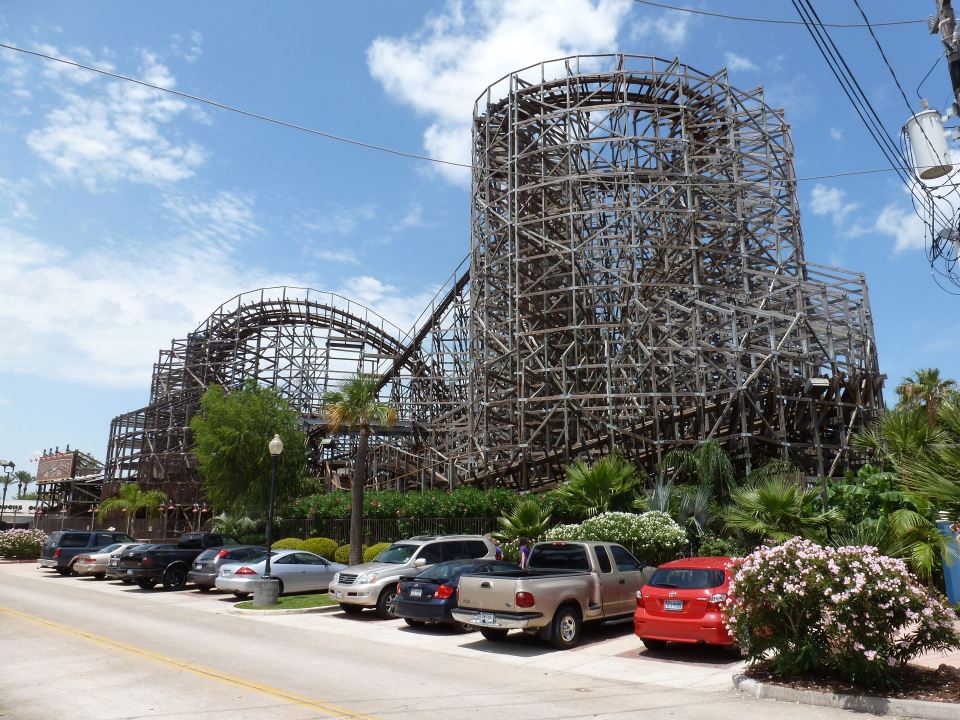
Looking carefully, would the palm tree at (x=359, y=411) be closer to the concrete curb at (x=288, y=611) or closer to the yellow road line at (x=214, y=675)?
the concrete curb at (x=288, y=611)

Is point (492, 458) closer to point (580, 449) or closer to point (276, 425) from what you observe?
point (580, 449)

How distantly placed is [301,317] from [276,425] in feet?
A: 56.0

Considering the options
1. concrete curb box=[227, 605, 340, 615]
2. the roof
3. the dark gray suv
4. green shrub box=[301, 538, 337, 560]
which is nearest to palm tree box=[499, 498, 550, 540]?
concrete curb box=[227, 605, 340, 615]

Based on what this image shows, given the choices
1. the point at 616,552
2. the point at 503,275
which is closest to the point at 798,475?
the point at 616,552

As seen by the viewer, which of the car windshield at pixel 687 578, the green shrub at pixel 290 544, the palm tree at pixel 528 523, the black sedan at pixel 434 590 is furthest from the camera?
the green shrub at pixel 290 544

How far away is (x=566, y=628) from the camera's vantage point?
12.7m

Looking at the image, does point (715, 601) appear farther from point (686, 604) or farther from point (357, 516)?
point (357, 516)

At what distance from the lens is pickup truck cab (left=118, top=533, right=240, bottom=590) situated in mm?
23312

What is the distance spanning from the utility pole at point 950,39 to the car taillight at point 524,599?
917 centimetres

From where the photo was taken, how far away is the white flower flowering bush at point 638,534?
1817cm

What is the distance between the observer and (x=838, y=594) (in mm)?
8562

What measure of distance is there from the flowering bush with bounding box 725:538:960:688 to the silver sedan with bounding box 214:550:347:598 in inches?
514

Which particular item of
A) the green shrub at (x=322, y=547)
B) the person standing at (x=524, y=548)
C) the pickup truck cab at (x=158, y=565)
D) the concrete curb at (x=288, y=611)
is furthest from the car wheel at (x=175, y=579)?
the person standing at (x=524, y=548)

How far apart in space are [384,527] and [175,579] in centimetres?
731
